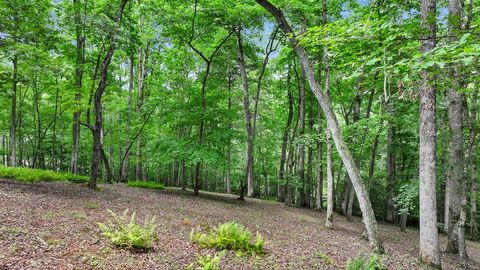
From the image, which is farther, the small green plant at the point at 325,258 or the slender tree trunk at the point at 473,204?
the slender tree trunk at the point at 473,204

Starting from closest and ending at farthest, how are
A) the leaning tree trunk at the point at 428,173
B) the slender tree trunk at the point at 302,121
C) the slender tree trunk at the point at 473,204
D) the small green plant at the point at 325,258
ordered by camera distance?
the small green plant at the point at 325,258
the leaning tree trunk at the point at 428,173
the slender tree trunk at the point at 473,204
the slender tree trunk at the point at 302,121

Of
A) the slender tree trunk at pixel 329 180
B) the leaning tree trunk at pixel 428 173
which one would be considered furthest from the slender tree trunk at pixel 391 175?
the leaning tree trunk at pixel 428 173

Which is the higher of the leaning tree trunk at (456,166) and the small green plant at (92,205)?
the leaning tree trunk at (456,166)

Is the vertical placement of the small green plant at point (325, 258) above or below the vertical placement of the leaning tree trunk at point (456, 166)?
below

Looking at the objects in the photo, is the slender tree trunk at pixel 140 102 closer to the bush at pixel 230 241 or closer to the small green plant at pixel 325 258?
the bush at pixel 230 241

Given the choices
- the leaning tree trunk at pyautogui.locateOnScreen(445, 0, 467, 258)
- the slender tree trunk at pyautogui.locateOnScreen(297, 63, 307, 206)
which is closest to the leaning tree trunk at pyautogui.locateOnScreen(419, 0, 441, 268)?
the leaning tree trunk at pyautogui.locateOnScreen(445, 0, 467, 258)

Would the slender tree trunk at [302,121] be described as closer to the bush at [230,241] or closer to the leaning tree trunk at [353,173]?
the leaning tree trunk at [353,173]

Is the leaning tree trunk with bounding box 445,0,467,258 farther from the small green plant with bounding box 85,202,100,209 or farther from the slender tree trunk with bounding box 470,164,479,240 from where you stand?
the small green plant with bounding box 85,202,100,209

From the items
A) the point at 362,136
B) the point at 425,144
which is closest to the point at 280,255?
the point at 425,144

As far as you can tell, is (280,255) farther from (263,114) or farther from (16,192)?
(263,114)

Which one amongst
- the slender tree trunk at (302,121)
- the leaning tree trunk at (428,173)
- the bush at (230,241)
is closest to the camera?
the bush at (230,241)

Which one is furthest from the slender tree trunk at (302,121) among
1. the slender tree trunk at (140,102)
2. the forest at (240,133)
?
the slender tree trunk at (140,102)

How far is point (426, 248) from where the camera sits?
725 cm

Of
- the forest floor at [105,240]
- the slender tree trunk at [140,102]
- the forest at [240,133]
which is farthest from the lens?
the slender tree trunk at [140,102]
